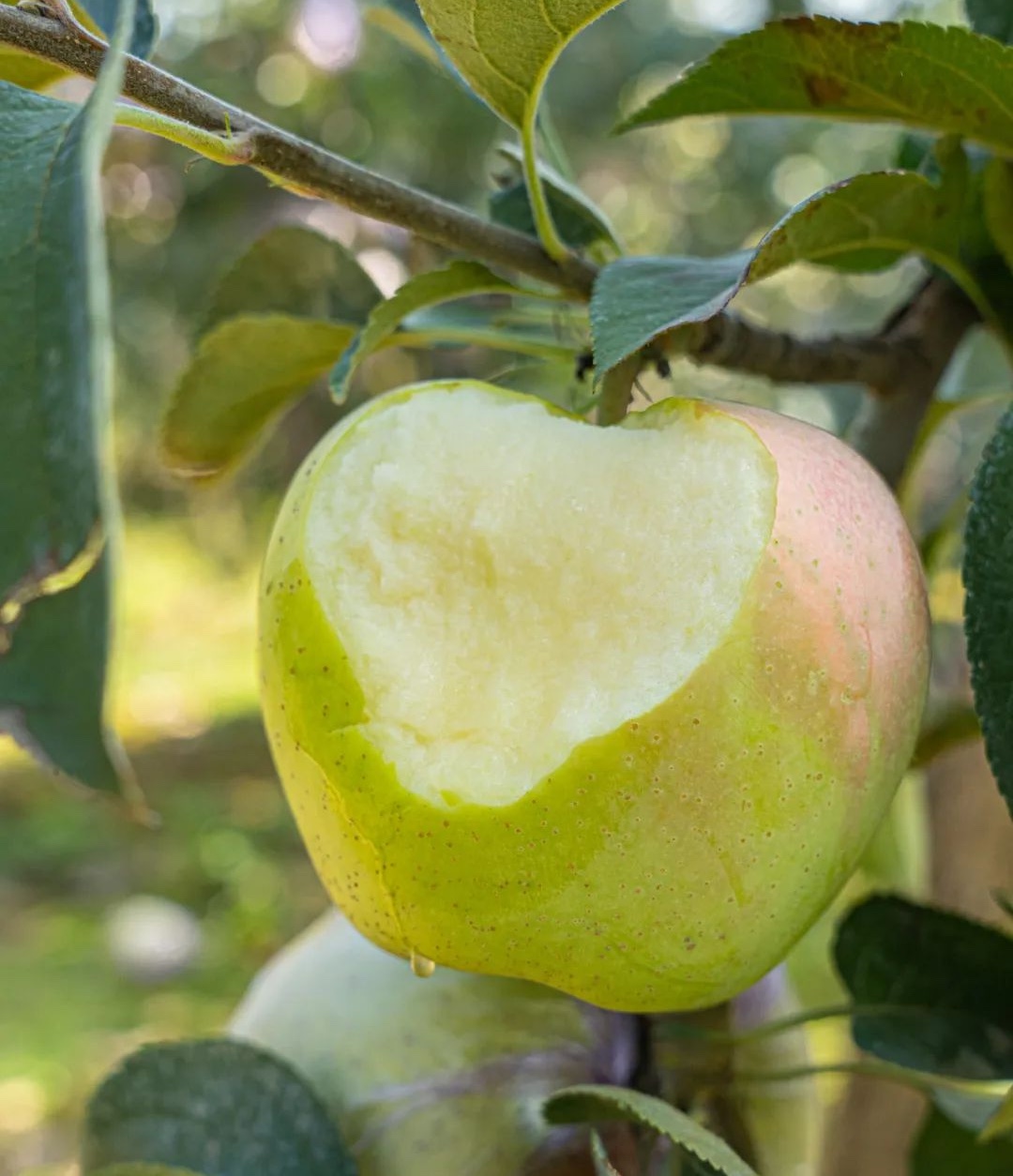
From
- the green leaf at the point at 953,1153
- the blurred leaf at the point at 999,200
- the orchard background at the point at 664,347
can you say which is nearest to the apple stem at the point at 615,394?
the orchard background at the point at 664,347

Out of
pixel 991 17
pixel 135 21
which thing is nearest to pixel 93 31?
pixel 135 21

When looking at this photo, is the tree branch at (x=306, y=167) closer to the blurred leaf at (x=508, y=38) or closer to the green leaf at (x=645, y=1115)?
the blurred leaf at (x=508, y=38)

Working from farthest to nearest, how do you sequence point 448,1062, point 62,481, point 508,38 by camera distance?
point 448,1062 → point 508,38 → point 62,481

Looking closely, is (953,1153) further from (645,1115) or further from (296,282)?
(296,282)

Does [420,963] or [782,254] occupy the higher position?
[782,254]

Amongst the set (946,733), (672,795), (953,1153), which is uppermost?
(672,795)

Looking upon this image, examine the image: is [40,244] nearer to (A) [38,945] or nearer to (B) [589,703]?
(B) [589,703]

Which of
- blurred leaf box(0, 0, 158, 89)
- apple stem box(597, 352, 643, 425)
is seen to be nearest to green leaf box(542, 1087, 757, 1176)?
apple stem box(597, 352, 643, 425)

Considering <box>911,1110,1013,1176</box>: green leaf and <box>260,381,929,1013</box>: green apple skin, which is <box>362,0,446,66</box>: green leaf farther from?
<box>911,1110,1013,1176</box>: green leaf
